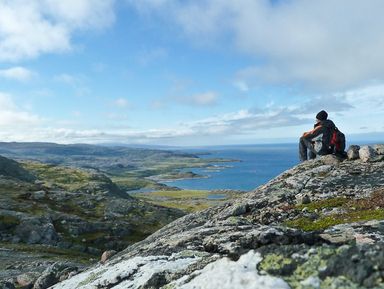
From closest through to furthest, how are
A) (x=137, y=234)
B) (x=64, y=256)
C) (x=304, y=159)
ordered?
(x=304, y=159), (x=64, y=256), (x=137, y=234)

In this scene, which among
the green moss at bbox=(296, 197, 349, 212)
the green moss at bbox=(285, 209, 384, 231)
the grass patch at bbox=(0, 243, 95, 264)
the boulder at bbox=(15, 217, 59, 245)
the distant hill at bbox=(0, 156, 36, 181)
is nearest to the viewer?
the green moss at bbox=(285, 209, 384, 231)

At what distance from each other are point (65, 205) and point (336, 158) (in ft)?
266

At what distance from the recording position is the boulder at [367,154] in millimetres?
29500

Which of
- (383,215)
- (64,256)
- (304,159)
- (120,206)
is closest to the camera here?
(383,215)

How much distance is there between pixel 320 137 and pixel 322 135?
0.35 m

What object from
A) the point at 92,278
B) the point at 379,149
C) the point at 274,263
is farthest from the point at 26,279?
the point at 379,149

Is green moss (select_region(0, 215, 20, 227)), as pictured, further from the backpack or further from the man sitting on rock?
the backpack

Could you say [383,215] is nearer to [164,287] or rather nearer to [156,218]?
[164,287]

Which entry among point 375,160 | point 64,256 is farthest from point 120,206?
point 375,160

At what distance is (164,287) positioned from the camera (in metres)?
12.5

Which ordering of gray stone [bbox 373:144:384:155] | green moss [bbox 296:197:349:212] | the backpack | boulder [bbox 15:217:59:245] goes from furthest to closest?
boulder [bbox 15:217:59:245], the backpack, gray stone [bbox 373:144:384:155], green moss [bbox 296:197:349:212]

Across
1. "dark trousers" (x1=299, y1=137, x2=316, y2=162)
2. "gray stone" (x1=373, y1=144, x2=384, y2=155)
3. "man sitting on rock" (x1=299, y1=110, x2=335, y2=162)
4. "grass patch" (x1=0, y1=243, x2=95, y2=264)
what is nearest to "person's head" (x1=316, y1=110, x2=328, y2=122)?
"man sitting on rock" (x1=299, y1=110, x2=335, y2=162)

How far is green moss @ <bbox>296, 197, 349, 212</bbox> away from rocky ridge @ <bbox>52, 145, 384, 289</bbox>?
0.05 metres

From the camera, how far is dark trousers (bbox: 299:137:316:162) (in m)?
34.4
